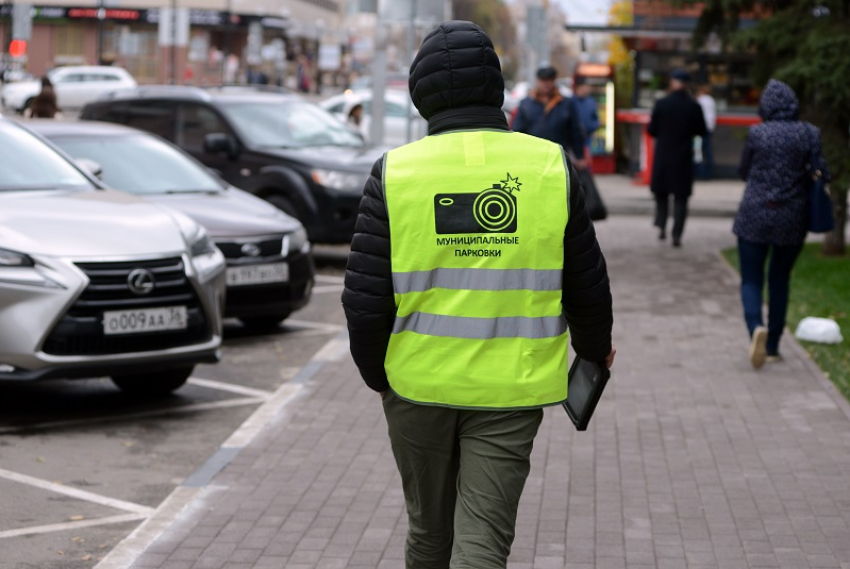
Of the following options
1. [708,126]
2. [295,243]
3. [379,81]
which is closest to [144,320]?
[295,243]

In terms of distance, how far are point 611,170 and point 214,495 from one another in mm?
23822

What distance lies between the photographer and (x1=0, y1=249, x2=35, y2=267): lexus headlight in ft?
25.1

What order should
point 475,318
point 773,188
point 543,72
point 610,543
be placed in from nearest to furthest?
point 475,318 < point 610,543 < point 773,188 < point 543,72

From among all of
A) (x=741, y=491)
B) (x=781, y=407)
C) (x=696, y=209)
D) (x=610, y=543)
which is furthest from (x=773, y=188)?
(x=696, y=209)

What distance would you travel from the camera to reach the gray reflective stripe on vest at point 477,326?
388 centimetres

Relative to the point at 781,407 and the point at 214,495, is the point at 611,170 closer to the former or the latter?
the point at 781,407

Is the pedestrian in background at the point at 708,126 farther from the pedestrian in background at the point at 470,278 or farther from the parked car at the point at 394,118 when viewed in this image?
the pedestrian in background at the point at 470,278

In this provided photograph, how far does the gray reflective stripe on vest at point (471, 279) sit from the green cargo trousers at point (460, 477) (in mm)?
316

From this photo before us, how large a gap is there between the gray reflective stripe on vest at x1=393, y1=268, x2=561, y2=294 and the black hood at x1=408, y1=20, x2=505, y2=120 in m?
0.44

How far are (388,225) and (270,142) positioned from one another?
1129cm

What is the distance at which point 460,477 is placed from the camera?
12.9 feet

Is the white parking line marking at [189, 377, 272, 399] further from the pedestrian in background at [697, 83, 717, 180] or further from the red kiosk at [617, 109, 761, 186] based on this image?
the red kiosk at [617, 109, 761, 186]

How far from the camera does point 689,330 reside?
11.3 metres

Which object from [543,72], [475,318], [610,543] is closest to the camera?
[475,318]
